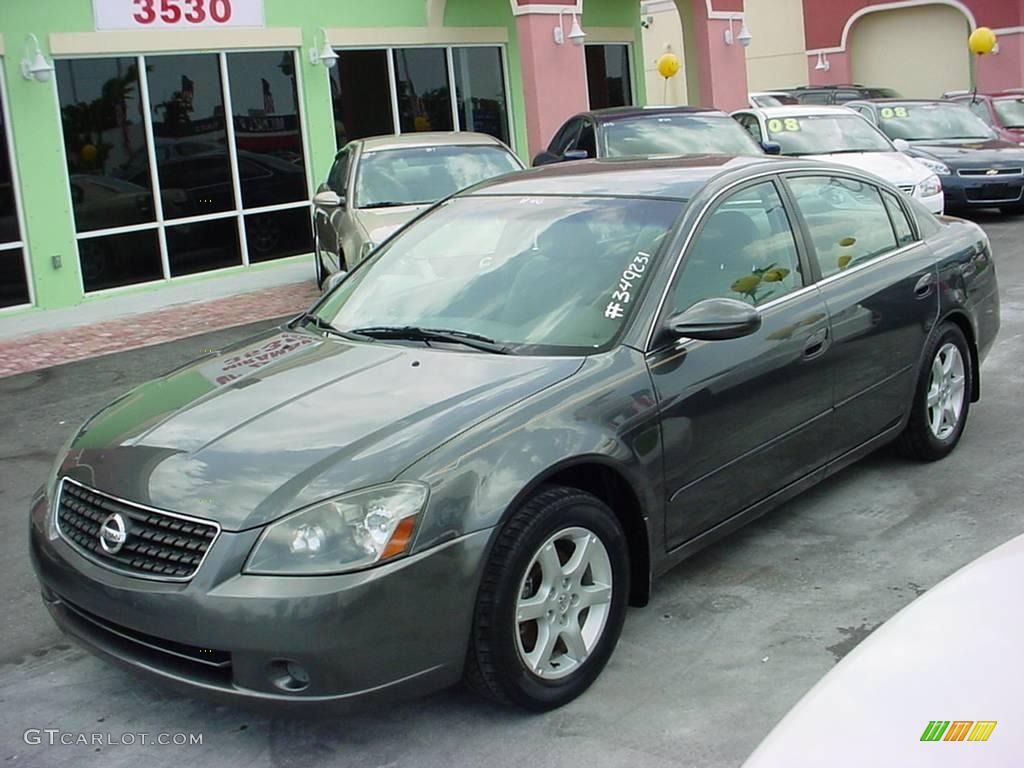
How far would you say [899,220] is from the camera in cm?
587

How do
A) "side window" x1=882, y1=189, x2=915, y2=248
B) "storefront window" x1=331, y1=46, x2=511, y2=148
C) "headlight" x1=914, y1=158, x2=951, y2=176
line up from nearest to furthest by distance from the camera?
"side window" x1=882, y1=189, x2=915, y2=248
"headlight" x1=914, y1=158, x2=951, y2=176
"storefront window" x1=331, y1=46, x2=511, y2=148

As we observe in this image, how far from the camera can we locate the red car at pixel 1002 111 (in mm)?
18703

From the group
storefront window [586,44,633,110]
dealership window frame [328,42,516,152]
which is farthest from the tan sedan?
storefront window [586,44,633,110]

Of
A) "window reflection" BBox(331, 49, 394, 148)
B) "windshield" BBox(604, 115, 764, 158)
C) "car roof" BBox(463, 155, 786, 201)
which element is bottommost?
"car roof" BBox(463, 155, 786, 201)

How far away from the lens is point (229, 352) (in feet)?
15.9

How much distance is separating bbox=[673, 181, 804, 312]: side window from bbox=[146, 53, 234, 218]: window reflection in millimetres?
9967

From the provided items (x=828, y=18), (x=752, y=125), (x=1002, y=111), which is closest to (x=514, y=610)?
(x=752, y=125)

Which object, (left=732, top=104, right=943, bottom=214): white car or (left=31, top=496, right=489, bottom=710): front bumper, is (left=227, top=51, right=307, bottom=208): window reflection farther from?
(left=31, top=496, right=489, bottom=710): front bumper

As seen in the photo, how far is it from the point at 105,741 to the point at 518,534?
1.42 metres

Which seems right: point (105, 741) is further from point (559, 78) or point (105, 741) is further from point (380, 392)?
point (559, 78)

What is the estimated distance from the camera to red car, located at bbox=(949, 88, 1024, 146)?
18.7 meters

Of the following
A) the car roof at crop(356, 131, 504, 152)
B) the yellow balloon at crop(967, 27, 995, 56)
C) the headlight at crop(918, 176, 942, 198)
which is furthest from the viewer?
the yellow balloon at crop(967, 27, 995, 56)

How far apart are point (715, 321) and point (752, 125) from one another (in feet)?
38.6

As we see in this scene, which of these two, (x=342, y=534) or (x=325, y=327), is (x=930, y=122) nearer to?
(x=325, y=327)
